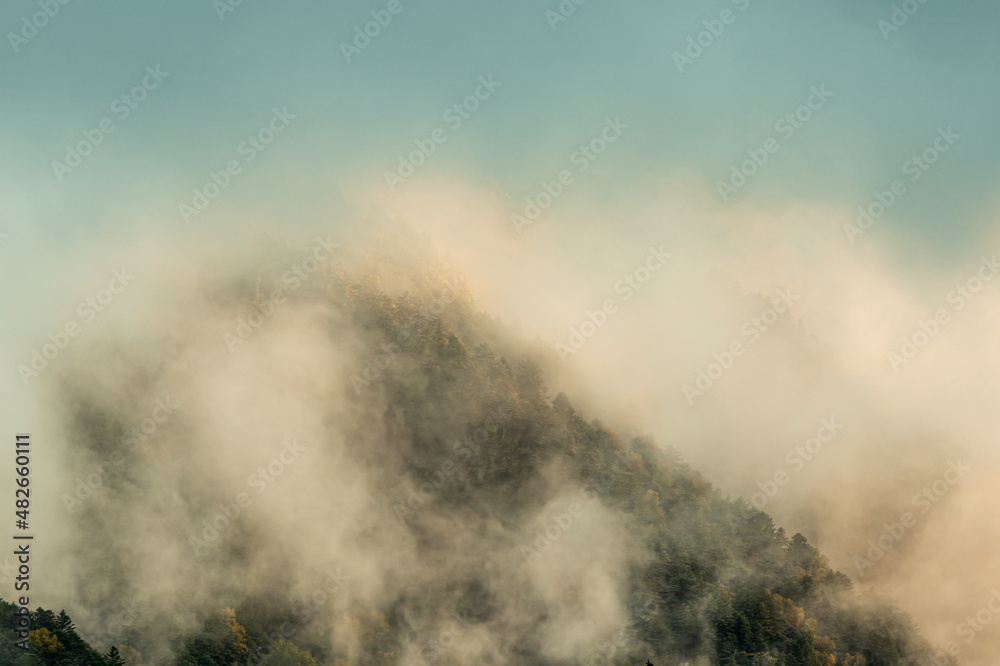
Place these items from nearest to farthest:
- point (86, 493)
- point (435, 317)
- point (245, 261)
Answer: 1. point (86, 493)
2. point (435, 317)
3. point (245, 261)

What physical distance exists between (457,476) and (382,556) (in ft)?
61.9

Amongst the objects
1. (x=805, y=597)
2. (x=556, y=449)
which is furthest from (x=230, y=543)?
(x=805, y=597)

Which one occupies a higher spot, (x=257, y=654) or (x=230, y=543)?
(x=230, y=543)

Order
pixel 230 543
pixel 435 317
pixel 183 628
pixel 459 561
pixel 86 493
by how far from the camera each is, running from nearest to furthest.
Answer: pixel 183 628 → pixel 86 493 → pixel 230 543 → pixel 459 561 → pixel 435 317

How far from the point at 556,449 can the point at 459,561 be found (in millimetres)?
25614

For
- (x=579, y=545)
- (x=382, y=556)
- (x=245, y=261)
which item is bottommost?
(x=382, y=556)

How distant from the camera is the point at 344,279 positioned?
188125 mm

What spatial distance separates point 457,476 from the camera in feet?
545

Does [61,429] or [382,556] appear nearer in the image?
[61,429]

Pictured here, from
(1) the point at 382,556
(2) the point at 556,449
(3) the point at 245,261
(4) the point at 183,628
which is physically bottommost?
(4) the point at 183,628

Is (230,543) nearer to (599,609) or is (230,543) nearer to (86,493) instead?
(86,493)

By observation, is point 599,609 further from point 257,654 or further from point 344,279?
point 344,279

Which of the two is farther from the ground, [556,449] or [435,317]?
[435,317]

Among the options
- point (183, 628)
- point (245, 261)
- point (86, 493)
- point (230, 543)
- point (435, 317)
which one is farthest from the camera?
point (245, 261)
